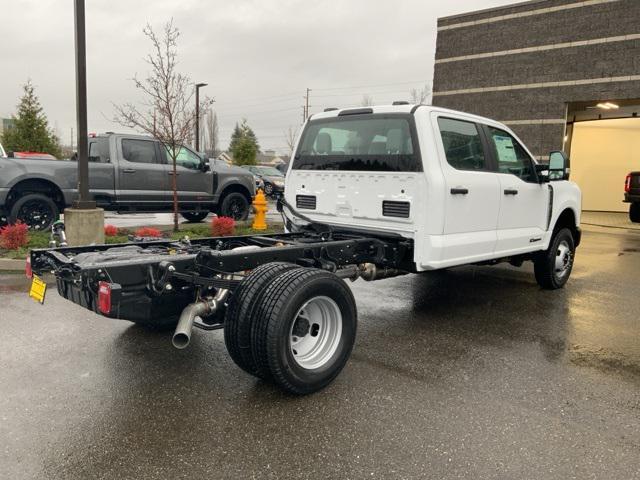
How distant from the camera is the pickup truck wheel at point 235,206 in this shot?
12305 millimetres

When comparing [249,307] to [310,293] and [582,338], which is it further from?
[582,338]

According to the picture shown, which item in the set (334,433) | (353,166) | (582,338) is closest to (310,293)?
(334,433)

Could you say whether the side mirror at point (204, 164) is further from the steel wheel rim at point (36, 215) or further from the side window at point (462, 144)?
the side window at point (462, 144)

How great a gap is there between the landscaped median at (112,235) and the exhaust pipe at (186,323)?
1626 mm

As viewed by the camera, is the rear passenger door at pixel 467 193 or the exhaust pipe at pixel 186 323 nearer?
the exhaust pipe at pixel 186 323

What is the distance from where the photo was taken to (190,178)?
11.6m

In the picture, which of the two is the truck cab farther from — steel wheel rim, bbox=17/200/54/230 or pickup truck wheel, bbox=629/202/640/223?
pickup truck wheel, bbox=629/202/640/223

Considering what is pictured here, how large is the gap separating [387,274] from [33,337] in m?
3.26

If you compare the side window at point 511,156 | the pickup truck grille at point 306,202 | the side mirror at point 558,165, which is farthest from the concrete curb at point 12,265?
the side mirror at point 558,165

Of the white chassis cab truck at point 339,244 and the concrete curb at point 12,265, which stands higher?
the white chassis cab truck at point 339,244

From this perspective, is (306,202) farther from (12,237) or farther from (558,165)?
(12,237)

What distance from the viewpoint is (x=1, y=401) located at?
337 cm

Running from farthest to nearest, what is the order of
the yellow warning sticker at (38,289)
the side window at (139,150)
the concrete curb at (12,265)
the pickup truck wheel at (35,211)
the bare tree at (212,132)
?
the bare tree at (212,132) → the side window at (139,150) → the pickup truck wheel at (35,211) → the concrete curb at (12,265) → the yellow warning sticker at (38,289)

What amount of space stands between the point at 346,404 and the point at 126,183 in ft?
28.0
